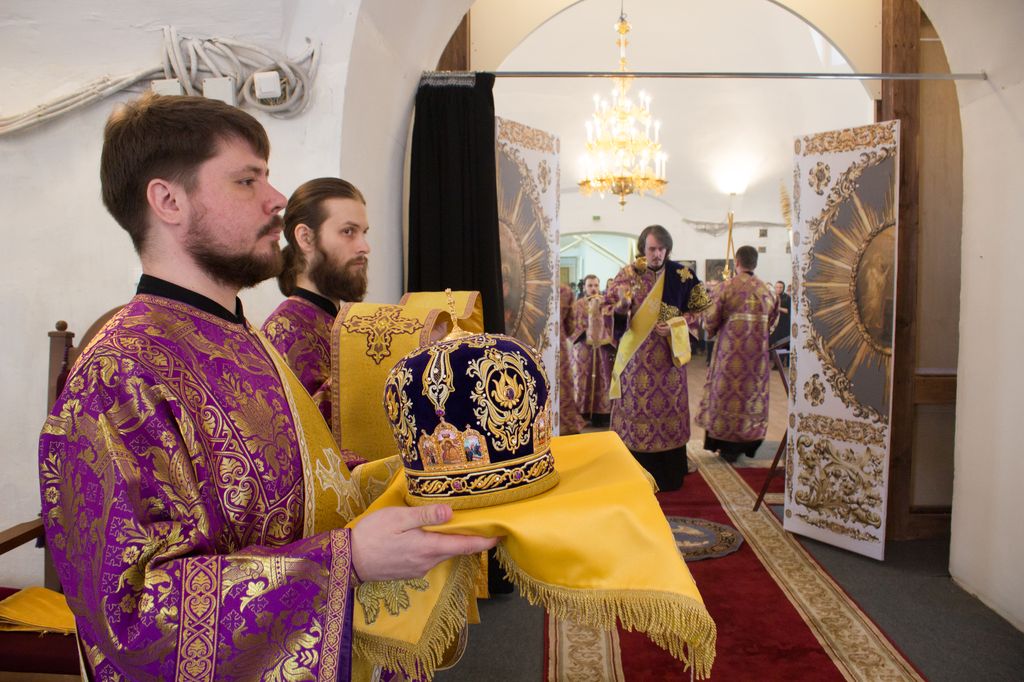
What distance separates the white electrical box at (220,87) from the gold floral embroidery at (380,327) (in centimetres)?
118

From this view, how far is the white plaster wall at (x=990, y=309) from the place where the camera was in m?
3.15

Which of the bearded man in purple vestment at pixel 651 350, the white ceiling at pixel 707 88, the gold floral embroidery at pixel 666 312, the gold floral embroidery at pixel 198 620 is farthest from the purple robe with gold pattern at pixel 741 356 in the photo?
the white ceiling at pixel 707 88

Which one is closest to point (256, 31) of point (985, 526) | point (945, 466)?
point (985, 526)

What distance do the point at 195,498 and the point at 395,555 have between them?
0.29 meters

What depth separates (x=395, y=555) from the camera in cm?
97

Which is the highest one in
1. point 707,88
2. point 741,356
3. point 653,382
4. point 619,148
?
point 707,88

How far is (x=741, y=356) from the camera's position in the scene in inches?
235

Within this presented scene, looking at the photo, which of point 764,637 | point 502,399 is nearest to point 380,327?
point 502,399

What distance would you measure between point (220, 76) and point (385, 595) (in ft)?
6.71

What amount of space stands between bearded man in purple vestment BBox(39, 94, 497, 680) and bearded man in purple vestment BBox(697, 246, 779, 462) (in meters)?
5.23

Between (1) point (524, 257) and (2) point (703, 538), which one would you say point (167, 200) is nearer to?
(1) point (524, 257)

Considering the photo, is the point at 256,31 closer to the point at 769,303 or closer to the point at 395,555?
the point at 395,555

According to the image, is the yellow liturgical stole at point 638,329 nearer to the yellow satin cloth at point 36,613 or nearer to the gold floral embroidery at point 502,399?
the yellow satin cloth at point 36,613

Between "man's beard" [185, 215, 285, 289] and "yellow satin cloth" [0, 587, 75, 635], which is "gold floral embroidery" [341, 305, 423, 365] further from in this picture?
"yellow satin cloth" [0, 587, 75, 635]
